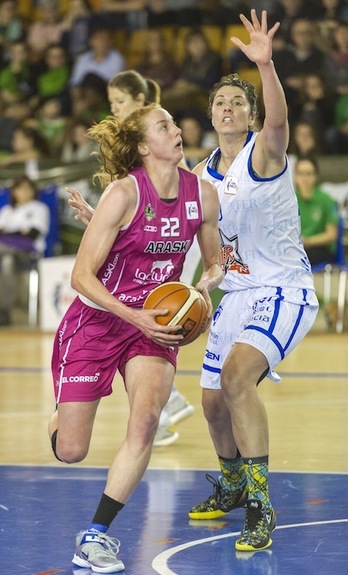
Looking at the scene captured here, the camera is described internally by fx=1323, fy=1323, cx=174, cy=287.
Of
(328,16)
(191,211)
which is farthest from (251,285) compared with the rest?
(328,16)

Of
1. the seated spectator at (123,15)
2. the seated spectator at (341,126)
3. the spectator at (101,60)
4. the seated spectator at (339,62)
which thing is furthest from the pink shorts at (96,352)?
the seated spectator at (123,15)

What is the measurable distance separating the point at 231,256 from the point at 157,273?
2.03ft

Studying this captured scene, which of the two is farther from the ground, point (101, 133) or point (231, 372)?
point (101, 133)

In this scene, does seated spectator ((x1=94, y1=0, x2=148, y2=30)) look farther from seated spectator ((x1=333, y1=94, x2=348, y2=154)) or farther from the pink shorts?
the pink shorts

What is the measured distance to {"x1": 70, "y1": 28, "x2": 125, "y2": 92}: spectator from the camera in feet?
55.0

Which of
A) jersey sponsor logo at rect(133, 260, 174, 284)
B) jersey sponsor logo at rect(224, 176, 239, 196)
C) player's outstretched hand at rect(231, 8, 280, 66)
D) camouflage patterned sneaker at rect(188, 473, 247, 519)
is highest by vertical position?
player's outstretched hand at rect(231, 8, 280, 66)

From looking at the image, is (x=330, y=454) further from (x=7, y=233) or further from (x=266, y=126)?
(x=7, y=233)

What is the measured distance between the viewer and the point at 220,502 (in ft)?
19.9

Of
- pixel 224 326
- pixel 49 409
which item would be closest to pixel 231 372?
pixel 224 326

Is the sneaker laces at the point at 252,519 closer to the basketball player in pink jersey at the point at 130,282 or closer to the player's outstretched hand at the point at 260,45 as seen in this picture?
the basketball player in pink jersey at the point at 130,282

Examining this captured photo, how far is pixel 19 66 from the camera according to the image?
17.6 m

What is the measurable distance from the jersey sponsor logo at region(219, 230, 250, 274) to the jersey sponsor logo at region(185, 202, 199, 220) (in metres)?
0.49

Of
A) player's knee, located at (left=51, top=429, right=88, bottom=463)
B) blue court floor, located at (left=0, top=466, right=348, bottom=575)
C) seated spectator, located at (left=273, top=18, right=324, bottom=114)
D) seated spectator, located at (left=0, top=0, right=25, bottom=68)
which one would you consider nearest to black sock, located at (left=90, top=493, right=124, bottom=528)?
blue court floor, located at (left=0, top=466, right=348, bottom=575)

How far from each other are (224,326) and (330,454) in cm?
188
